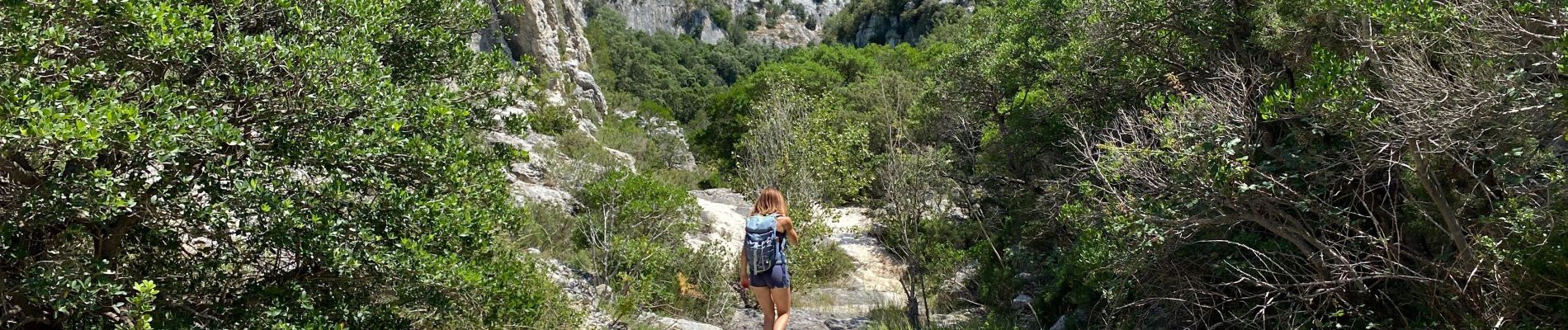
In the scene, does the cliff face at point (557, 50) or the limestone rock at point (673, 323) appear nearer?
the limestone rock at point (673, 323)

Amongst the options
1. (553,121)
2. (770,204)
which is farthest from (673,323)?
(553,121)

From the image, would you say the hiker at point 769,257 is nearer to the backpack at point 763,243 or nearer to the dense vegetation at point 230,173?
the backpack at point 763,243

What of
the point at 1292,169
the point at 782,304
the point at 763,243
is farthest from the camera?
the point at 1292,169

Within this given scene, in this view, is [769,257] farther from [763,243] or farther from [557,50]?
[557,50]

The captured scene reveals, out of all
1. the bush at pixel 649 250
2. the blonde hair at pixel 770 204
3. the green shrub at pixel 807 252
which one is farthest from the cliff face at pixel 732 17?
the blonde hair at pixel 770 204

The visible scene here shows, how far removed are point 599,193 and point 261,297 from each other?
21.5ft

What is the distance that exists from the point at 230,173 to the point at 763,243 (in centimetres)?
316

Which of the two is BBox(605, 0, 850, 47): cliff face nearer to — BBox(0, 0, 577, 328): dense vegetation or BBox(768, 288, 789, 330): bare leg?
BBox(768, 288, 789, 330): bare leg

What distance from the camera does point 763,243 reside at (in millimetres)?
6352

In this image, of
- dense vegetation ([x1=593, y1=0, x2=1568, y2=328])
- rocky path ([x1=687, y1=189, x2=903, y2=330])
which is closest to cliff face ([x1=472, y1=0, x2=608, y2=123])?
rocky path ([x1=687, y1=189, x2=903, y2=330])

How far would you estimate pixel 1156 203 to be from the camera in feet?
22.0

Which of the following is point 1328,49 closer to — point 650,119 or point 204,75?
point 204,75

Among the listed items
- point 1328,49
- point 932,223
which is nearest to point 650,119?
point 932,223

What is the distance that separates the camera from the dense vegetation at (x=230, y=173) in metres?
4.07
